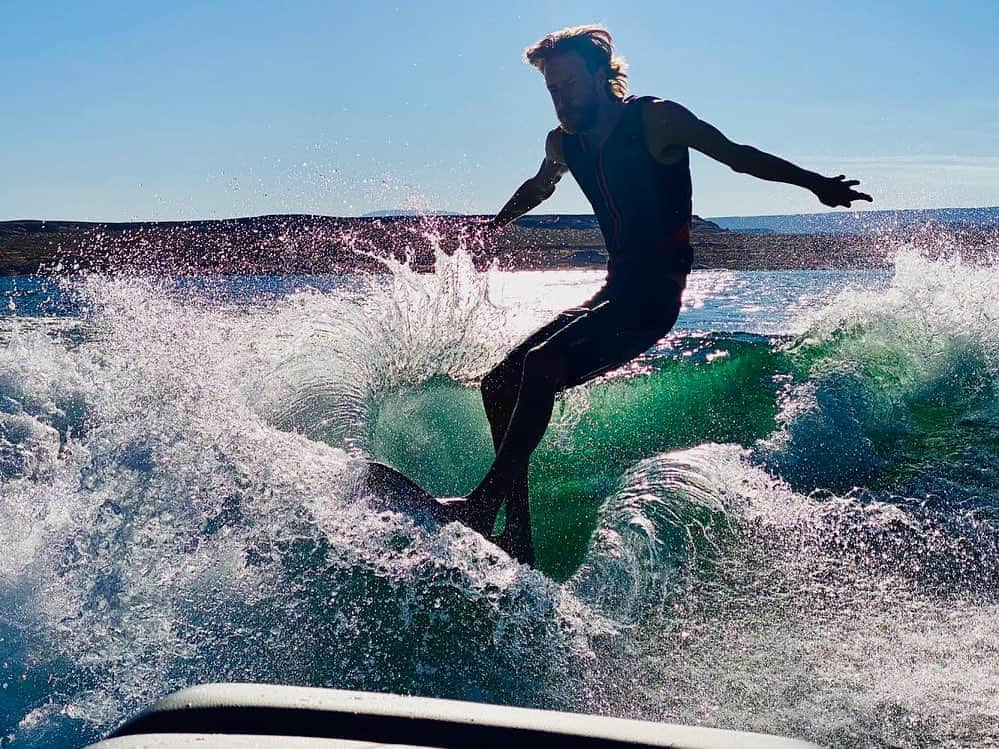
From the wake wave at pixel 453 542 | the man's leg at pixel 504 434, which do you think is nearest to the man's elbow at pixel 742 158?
the man's leg at pixel 504 434

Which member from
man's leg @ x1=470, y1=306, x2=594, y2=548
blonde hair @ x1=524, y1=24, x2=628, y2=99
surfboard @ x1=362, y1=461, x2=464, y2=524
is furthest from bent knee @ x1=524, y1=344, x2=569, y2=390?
blonde hair @ x1=524, y1=24, x2=628, y2=99

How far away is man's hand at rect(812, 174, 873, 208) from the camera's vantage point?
3652mm

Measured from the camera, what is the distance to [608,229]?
4.18 meters

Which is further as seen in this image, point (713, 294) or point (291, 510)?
point (713, 294)

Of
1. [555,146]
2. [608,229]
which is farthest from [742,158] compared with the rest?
[555,146]

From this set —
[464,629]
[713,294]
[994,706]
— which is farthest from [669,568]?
[713,294]

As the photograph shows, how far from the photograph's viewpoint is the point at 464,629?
3.09 m

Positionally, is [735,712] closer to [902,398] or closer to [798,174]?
[798,174]

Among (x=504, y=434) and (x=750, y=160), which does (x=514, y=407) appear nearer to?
(x=504, y=434)

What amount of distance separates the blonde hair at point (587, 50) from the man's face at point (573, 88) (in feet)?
0.09

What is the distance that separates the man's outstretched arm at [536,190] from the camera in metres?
4.67

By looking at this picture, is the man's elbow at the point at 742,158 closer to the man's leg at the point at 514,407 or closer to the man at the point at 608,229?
the man at the point at 608,229

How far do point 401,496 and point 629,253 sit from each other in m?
1.50

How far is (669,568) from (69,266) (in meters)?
63.1
